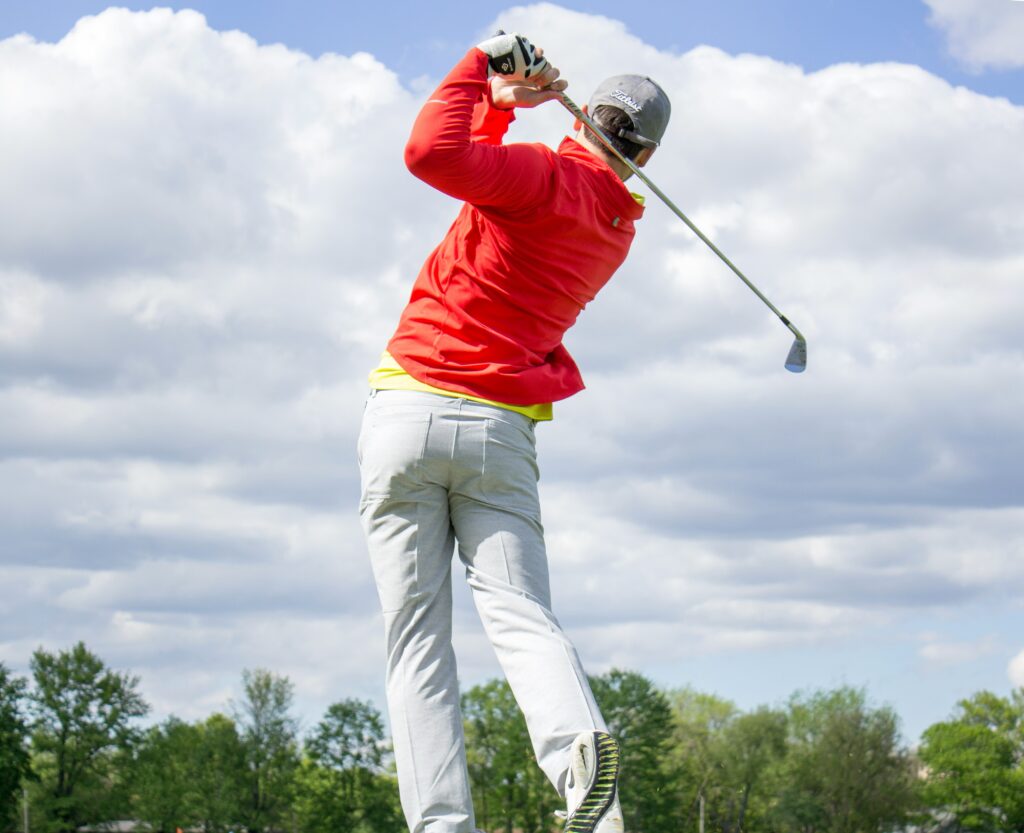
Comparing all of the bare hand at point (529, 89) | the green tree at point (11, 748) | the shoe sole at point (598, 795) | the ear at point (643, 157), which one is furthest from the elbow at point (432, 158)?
the green tree at point (11, 748)

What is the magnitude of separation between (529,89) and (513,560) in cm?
177

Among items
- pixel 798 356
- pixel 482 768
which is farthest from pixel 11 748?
pixel 798 356

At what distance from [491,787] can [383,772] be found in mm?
7733

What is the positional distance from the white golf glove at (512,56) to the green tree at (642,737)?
68.7m

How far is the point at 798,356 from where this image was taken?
696 centimetres

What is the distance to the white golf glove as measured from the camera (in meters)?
4.96

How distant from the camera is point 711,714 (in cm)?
9406

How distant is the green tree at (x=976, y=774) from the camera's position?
84438 mm

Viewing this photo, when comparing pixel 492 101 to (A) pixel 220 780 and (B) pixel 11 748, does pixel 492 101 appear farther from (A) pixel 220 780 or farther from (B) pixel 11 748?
(A) pixel 220 780

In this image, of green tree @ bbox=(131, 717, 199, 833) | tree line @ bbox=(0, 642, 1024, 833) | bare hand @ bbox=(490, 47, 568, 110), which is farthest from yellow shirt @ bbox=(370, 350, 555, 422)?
green tree @ bbox=(131, 717, 199, 833)

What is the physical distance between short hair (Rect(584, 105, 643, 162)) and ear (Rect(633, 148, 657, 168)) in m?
0.03

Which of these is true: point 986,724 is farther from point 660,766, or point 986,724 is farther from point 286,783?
point 286,783

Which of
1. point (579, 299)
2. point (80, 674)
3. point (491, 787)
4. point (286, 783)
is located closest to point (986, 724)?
point (491, 787)

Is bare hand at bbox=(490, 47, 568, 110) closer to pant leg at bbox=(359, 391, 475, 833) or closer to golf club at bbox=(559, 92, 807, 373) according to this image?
golf club at bbox=(559, 92, 807, 373)
